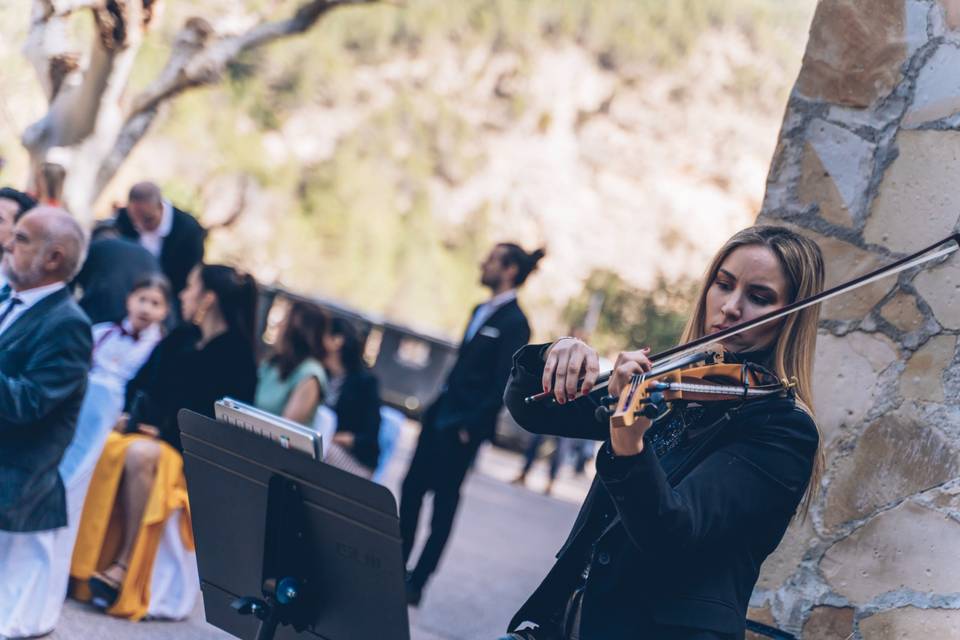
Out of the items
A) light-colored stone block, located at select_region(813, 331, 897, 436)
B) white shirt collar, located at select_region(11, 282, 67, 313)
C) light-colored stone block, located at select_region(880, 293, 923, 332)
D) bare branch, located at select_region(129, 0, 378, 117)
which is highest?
bare branch, located at select_region(129, 0, 378, 117)

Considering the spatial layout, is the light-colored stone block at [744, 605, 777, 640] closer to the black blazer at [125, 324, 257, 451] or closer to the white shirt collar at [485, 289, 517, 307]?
the black blazer at [125, 324, 257, 451]

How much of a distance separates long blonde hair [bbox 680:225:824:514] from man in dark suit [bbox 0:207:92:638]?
2983mm

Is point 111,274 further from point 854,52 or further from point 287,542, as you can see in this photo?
point 854,52

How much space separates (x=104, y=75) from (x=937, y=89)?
8905 mm

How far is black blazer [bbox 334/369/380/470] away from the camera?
24.3 ft

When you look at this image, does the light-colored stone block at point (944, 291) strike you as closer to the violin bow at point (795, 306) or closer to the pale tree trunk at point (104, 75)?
the violin bow at point (795, 306)

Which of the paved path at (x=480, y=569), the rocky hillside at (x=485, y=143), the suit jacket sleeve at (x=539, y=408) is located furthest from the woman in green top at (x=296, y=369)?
the rocky hillside at (x=485, y=143)

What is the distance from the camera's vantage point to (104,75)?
10.9 m

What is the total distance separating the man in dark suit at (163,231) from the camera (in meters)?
7.97

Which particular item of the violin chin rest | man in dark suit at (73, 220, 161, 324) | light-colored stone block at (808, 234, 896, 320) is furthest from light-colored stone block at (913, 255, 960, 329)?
man in dark suit at (73, 220, 161, 324)

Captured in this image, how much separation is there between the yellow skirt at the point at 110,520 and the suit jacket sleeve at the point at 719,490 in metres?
3.99

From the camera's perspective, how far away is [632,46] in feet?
214

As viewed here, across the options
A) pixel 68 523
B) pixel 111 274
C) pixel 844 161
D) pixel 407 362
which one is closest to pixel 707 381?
pixel 844 161

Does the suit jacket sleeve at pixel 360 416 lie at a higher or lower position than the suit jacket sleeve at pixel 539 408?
lower
